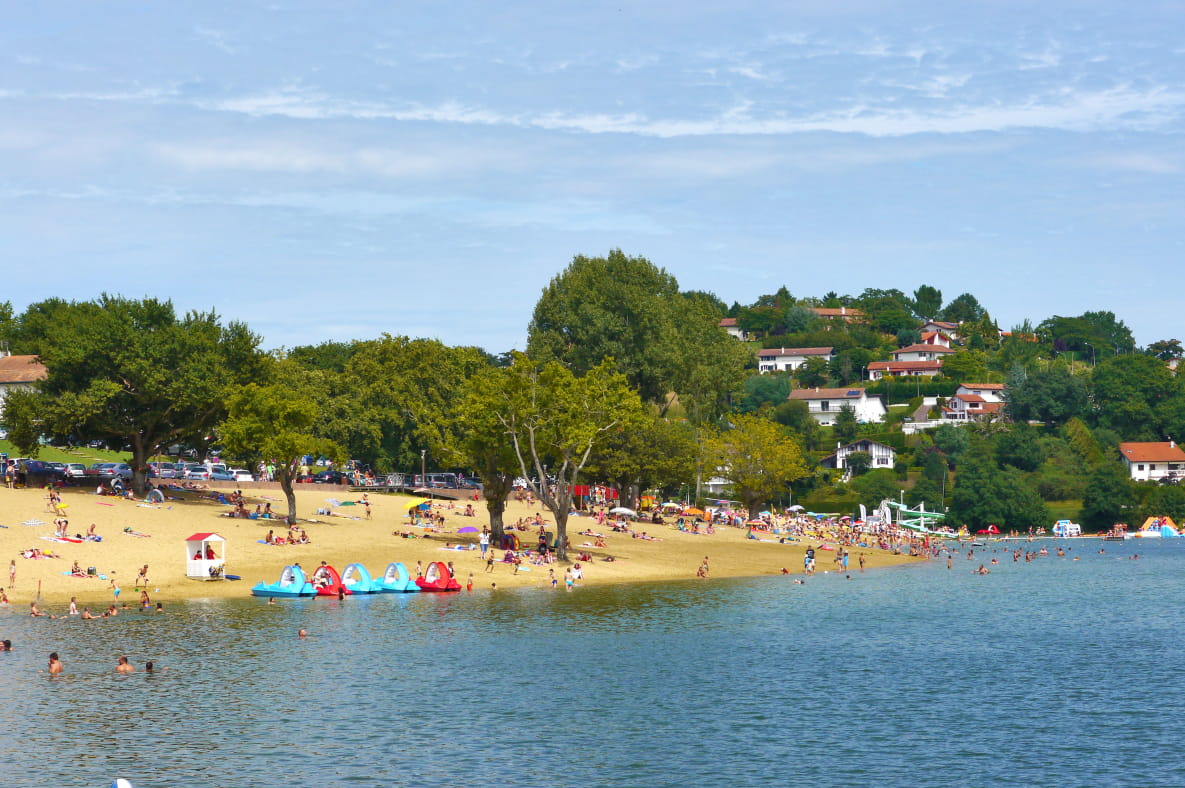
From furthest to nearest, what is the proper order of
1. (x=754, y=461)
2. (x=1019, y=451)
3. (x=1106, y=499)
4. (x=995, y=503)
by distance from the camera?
(x=1019, y=451) → (x=1106, y=499) → (x=995, y=503) → (x=754, y=461)

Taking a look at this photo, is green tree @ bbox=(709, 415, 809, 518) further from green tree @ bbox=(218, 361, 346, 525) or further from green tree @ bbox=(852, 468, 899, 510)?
green tree @ bbox=(218, 361, 346, 525)

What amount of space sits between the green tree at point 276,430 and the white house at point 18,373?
87589 mm

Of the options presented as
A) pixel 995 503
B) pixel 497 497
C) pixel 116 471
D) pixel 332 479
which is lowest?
pixel 995 503

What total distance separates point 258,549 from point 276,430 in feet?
32.7

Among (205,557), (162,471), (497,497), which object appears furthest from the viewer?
(162,471)

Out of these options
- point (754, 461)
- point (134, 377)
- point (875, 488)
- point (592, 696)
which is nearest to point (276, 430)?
point (134, 377)

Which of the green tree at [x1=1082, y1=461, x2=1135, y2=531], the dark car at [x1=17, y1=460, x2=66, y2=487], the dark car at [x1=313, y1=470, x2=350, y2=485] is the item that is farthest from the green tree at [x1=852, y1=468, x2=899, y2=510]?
the dark car at [x1=17, y1=460, x2=66, y2=487]

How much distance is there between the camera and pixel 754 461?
5187 inches

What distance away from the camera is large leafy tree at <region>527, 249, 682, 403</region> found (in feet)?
376

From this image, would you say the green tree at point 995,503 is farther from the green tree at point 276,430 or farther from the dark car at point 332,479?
the green tree at point 276,430

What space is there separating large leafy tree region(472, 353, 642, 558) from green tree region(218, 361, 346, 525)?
41.7 ft

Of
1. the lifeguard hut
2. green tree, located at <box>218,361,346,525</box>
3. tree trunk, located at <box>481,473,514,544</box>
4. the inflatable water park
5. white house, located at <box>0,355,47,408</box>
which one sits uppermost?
white house, located at <box>0,355,47,408</box>

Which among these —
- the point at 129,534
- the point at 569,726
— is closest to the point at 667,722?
the point at 569,726

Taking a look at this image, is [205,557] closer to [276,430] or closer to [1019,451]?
[276,430]
